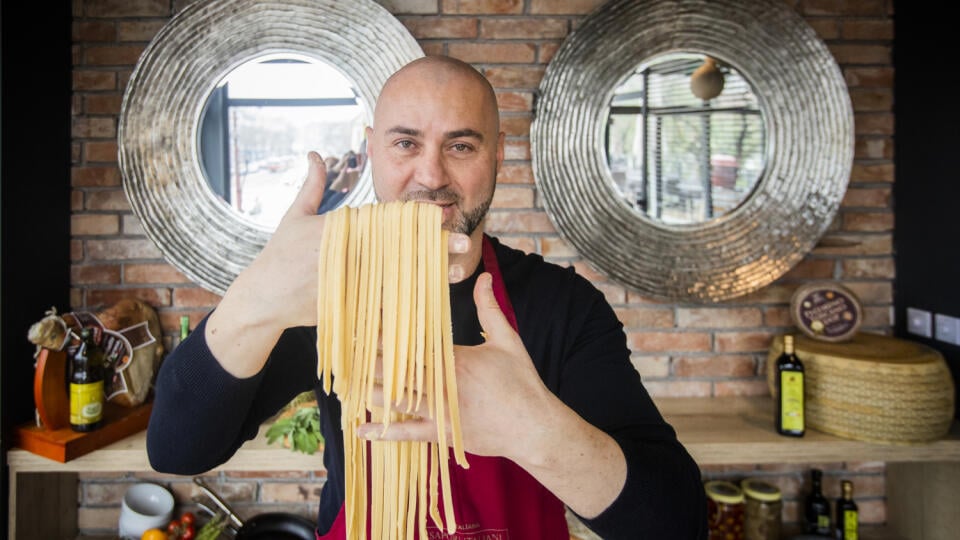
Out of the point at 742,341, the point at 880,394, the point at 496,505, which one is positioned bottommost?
the point at 496,505

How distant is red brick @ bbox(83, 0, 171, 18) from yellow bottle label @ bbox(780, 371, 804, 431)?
278 centimetres

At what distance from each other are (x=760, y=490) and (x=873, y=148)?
1535mm

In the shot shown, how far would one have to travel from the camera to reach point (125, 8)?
94.5 inches

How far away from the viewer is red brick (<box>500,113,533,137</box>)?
97.3 inches

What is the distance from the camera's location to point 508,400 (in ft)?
2.86

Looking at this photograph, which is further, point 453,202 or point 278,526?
point 278,526

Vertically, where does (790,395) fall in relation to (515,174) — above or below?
below

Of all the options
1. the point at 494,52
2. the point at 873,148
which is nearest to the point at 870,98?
the point at 873,148

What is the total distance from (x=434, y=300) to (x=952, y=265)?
232 centimetres

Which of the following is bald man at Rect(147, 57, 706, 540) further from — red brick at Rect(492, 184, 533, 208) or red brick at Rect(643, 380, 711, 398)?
red brick at Rect(643, 380, 711, 398)

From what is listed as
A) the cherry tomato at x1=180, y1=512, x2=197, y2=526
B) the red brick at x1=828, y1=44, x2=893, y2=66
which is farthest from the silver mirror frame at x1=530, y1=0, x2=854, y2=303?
the cherry tomato at x1=180, y1=512, x2=197, y2=526

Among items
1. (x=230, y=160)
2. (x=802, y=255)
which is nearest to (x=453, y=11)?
(x=230, y=160)

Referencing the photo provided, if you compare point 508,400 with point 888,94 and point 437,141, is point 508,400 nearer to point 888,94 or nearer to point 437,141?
point 437,141

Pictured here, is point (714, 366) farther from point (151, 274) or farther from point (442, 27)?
point (151, 274)
